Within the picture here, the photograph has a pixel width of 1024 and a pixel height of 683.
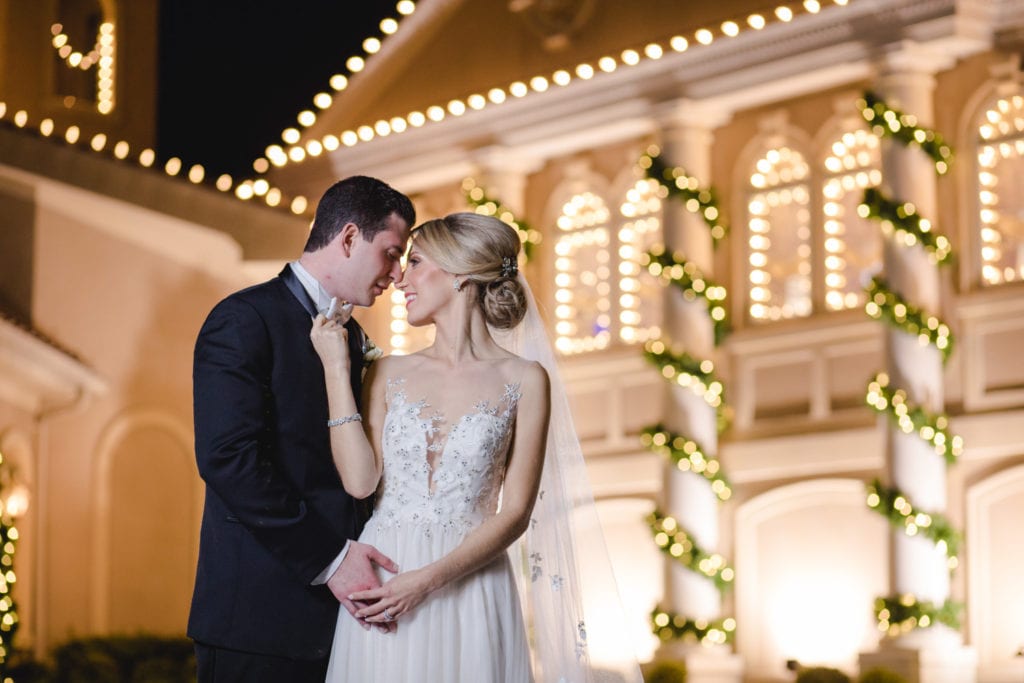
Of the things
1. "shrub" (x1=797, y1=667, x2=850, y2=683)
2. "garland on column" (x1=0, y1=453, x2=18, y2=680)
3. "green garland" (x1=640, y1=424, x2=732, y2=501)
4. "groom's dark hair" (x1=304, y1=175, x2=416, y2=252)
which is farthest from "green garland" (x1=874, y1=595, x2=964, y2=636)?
"groom's dark hair" (x1=304, y1=175, x2=416, y2=252)

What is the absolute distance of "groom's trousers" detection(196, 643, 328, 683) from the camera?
4480mm

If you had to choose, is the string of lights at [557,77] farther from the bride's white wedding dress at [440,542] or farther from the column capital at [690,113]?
the bride's white wedding dress at [440,542]

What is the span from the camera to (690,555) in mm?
13695

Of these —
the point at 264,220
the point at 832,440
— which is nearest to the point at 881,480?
the point at 832,440

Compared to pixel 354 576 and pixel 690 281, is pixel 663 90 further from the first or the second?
pixel 354 576

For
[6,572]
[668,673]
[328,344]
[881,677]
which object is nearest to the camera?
[328,344]

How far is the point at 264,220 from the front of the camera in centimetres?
1535

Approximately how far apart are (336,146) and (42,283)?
3.78 metres

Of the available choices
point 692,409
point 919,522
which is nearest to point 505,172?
point 692,409

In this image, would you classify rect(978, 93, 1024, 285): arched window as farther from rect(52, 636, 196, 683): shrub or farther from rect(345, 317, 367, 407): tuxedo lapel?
rect(345, 317, 367, 407): tuxedo lapel

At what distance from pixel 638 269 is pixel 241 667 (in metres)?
11.1

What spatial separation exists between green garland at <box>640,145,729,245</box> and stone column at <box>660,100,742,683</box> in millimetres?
61

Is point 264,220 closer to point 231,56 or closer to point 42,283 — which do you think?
point 42,283

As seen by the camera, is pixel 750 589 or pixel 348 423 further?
pixel 750 589
